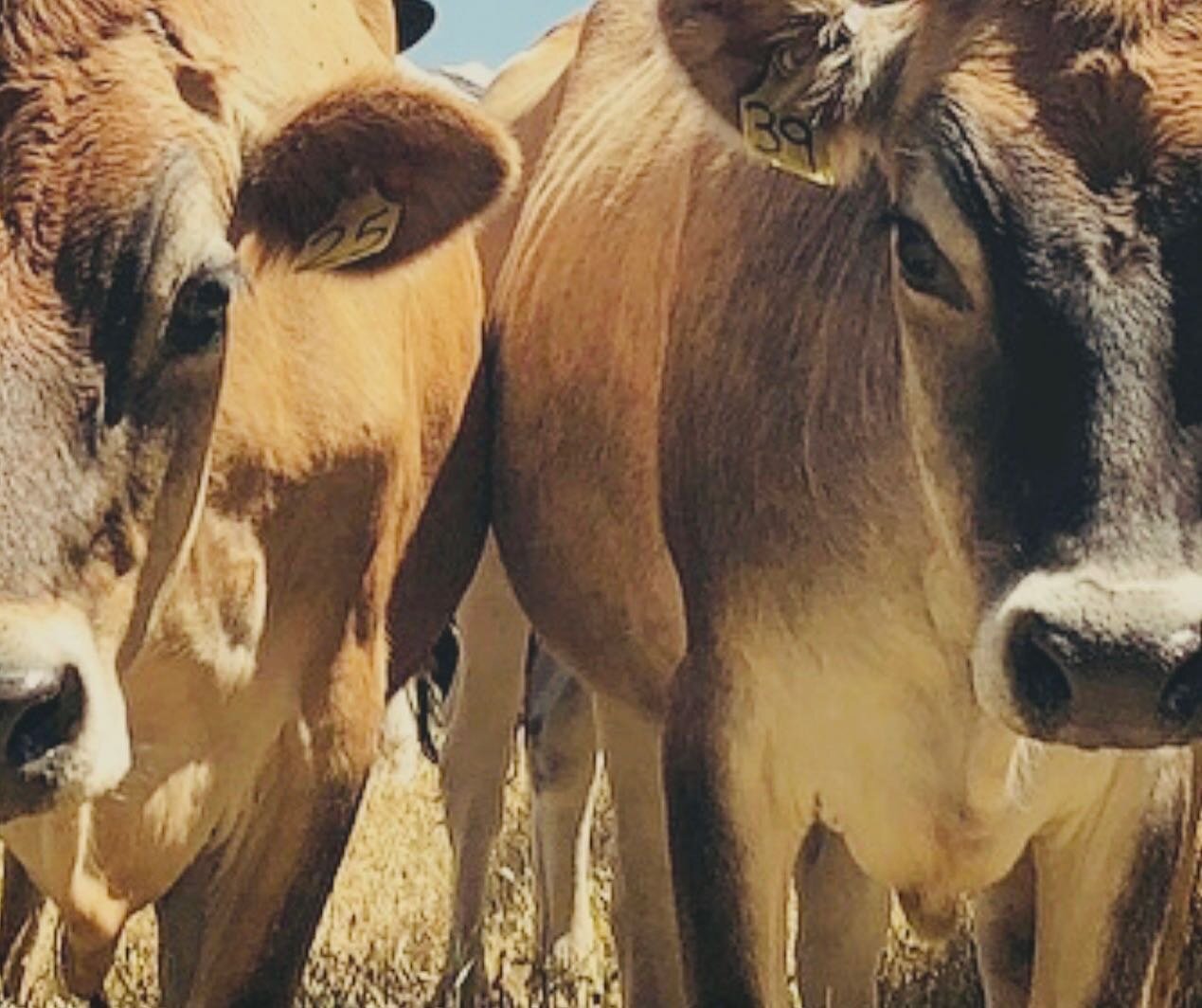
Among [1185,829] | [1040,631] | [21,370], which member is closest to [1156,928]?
[1185,829]

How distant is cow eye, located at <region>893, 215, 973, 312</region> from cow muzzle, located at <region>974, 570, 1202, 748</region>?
437mm

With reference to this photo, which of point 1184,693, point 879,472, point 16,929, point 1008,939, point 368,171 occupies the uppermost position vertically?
point 368,171

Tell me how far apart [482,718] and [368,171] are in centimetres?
343

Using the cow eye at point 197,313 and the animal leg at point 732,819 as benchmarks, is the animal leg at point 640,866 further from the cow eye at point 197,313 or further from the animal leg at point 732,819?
the cow eye at point 197,313

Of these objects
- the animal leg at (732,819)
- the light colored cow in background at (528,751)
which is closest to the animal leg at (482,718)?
the light colored cow in background at (528,751)

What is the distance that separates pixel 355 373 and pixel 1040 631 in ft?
5.23

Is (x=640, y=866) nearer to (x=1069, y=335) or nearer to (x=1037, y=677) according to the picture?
(x=1037, y=677)

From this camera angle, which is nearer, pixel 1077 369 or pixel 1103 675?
pixel 1103 675

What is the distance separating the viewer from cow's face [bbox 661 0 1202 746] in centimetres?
384

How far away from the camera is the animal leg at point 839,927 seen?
6230mm

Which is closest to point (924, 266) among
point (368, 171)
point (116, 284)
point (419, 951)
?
point (368, 171)

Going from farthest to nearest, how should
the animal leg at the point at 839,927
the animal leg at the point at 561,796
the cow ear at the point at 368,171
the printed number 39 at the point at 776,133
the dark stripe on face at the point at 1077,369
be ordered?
the animal leg at the point at 561,796 < the animal leg at the point at 839,927 < the printed number 39 at the point at 776,133 < the cow ear at the point at 368,171 < the dark stripe on face at the point at 1077,369

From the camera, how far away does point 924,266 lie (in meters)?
4.22

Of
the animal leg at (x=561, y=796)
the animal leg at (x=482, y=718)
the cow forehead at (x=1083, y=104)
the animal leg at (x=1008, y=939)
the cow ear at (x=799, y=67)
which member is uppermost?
the cow forehead at (x=1083, y=104)
